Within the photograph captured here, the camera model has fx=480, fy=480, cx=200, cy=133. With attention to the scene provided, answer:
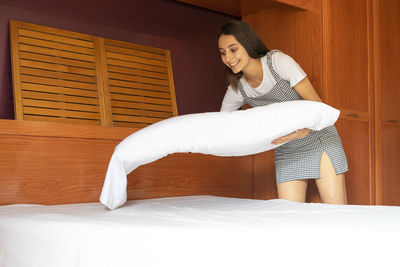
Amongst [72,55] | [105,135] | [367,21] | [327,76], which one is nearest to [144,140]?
[105,135]

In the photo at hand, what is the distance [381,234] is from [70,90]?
173 centimetres

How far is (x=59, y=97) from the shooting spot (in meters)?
2.24

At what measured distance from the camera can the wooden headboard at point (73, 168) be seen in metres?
1.89

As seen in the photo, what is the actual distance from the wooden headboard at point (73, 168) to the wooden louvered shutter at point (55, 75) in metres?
0.19

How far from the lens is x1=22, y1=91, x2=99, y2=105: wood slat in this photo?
214cm

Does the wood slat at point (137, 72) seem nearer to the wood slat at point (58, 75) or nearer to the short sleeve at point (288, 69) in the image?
the wood slat at point (58, 75)

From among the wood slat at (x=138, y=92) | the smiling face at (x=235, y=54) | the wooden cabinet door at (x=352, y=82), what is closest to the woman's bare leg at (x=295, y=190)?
the smiling face at (x=235, y=54)

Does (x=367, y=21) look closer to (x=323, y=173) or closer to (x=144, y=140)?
(x=323, y=173)

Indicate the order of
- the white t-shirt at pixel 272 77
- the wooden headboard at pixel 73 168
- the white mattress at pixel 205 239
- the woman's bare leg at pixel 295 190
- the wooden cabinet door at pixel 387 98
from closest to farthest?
the white mattress at pixel 205 239
the wooden headboard at pixel 73 168
the white t-shirt at pixel 272 77
the woman's bare leg at pixel 295 190
the wooden cabinet door at pixel 387 98

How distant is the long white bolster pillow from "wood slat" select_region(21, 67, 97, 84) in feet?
2.87

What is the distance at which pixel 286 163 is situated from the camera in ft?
7.00

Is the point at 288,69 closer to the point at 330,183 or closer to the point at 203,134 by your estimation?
the point at 330,183

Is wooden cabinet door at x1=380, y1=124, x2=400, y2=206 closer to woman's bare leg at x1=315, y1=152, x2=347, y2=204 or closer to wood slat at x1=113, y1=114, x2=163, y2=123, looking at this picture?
woman's bare leg at x1=315, y1=152, x2=347, y2=204

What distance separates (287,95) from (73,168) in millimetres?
969
